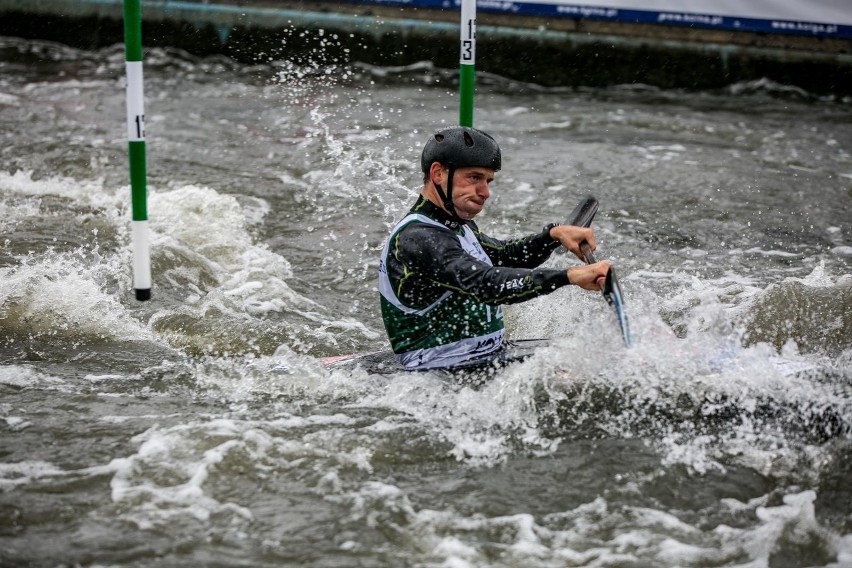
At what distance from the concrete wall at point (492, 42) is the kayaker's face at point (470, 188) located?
809cm

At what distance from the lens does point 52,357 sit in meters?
5.55

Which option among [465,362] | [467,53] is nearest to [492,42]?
[467,53]

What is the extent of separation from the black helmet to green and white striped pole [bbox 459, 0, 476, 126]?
70.9 inches

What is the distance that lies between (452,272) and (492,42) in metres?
8.56

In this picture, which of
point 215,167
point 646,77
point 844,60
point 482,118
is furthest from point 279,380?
point 844,60

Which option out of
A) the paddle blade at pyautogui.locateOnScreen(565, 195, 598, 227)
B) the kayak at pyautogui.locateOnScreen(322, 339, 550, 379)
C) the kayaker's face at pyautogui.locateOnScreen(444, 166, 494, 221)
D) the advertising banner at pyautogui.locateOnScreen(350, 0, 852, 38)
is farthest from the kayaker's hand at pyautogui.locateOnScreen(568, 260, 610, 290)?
the advertising banner at pyautogui.locateOnScreen(350, 0, 852, 38)

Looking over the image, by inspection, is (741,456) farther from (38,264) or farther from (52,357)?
(38,264)

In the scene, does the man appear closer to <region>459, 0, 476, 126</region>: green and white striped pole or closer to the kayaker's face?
the kayaker's face

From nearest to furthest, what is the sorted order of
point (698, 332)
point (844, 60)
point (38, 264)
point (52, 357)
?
point (698, 332), point (52, 357), point (38, 264), point (844, 60)

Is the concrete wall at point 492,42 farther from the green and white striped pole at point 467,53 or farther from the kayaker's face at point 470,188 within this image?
the kayaker's face at point 470,188

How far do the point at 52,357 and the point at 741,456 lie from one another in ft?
11.8

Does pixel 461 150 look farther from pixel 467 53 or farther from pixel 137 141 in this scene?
pixel 467 53

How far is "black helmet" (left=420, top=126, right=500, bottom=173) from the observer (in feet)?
14.6

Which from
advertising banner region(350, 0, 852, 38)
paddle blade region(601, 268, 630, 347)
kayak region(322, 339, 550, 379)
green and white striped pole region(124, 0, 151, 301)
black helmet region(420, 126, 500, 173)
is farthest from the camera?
advertising banner region(350, 0, 852, 38)
